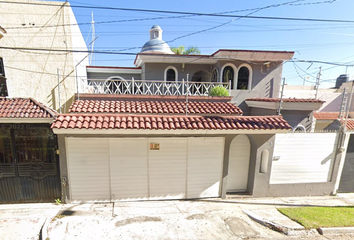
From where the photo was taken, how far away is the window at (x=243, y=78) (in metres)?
10.4

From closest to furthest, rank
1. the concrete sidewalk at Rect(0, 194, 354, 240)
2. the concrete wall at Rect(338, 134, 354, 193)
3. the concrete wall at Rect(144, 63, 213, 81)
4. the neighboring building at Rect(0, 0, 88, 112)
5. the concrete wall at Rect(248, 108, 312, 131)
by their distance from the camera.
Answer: the concrete sidewalk at Rect(0, 194, 354, 240) → the concrete wall at Rect(338, 134, 354, 193) → the neighboring building at Rect(0, 0, 88, 112) → the concrete wall at Rect(248, 108, 312, 131) → the concrete wall at Rect(144, 63, 213, 81)

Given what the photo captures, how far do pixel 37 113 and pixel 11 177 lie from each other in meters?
2.31

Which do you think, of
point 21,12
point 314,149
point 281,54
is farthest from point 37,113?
A: point 281,54

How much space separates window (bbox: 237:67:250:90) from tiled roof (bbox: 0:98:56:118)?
9926 mm

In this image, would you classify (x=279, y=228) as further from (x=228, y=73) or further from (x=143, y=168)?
(x=228, y=73)

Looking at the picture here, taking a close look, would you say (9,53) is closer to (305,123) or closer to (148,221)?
(148,221)

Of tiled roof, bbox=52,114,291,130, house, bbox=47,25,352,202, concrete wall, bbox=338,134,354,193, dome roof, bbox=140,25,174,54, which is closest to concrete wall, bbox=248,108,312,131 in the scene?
house, bbox=47,25,352,202

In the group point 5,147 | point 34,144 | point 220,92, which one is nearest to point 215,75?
point 220,92

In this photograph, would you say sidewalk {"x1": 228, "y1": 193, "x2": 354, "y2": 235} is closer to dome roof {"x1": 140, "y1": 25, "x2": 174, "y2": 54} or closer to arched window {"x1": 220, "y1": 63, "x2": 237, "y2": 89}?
arched window {"x1": 220, "y1": 63, "x2": 237, "y2": 89}

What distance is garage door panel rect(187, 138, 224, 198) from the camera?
5.61 metres

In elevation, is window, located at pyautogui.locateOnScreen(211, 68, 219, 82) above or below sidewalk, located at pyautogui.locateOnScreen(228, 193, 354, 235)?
above

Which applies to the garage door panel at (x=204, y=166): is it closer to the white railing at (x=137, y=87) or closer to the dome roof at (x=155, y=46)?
the white railing at (x=137, y=87)

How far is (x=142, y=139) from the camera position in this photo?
5.30 m

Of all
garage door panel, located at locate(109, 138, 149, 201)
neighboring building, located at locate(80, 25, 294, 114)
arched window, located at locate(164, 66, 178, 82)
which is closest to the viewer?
garage door panel, located at locate(109, 138, 149, 201)
